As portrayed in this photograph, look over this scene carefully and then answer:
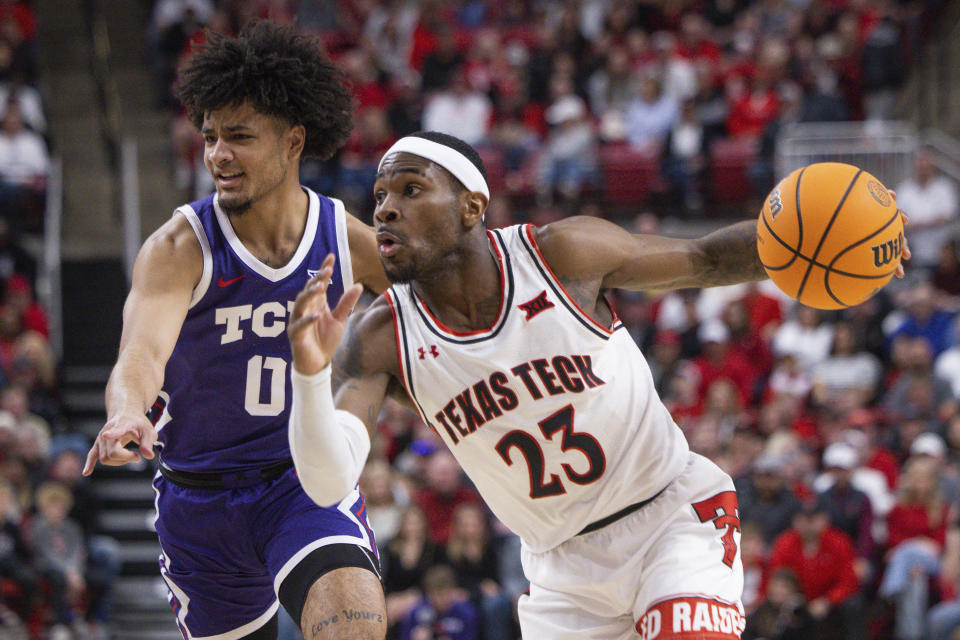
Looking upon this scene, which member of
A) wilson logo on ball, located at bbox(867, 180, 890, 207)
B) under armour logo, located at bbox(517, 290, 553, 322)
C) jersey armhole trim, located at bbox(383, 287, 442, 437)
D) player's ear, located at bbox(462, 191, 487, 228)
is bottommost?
jersey armhole trim, located at bbox(383, 287, 442, 437)

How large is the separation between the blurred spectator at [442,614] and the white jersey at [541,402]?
15.5ft

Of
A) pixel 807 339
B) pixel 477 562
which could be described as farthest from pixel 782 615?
pixel 807 339

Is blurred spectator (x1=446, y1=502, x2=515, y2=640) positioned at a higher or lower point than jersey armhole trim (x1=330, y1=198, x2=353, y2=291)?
lower

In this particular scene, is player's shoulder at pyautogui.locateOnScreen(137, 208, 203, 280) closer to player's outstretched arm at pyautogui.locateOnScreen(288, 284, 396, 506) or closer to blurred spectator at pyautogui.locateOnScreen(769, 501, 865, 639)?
player's outstretched arm at pyautogui.locateOnScreen(288, 284, 396, 506)

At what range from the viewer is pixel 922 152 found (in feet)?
42.5

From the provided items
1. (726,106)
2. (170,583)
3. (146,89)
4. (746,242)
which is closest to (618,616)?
(746,242)

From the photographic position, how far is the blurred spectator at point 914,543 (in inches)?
349

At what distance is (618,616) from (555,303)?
1.21 metres

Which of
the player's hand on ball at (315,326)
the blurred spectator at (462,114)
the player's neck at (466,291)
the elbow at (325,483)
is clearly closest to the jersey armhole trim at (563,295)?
the player's neck at (466,291)

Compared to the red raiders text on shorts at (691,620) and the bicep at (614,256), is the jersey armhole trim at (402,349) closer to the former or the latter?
the bicep at (614,256)

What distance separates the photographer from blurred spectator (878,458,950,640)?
349 inches

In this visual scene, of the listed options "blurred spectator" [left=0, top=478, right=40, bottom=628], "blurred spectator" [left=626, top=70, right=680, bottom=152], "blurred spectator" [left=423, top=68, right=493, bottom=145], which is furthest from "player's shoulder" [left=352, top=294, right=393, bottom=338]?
"blurred spectator" [left=423, top=68, right=493, bottom=145]

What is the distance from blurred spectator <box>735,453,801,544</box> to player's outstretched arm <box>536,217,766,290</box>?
5000mm

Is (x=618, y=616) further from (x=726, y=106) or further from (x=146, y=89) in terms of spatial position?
(x=146, y=89)
